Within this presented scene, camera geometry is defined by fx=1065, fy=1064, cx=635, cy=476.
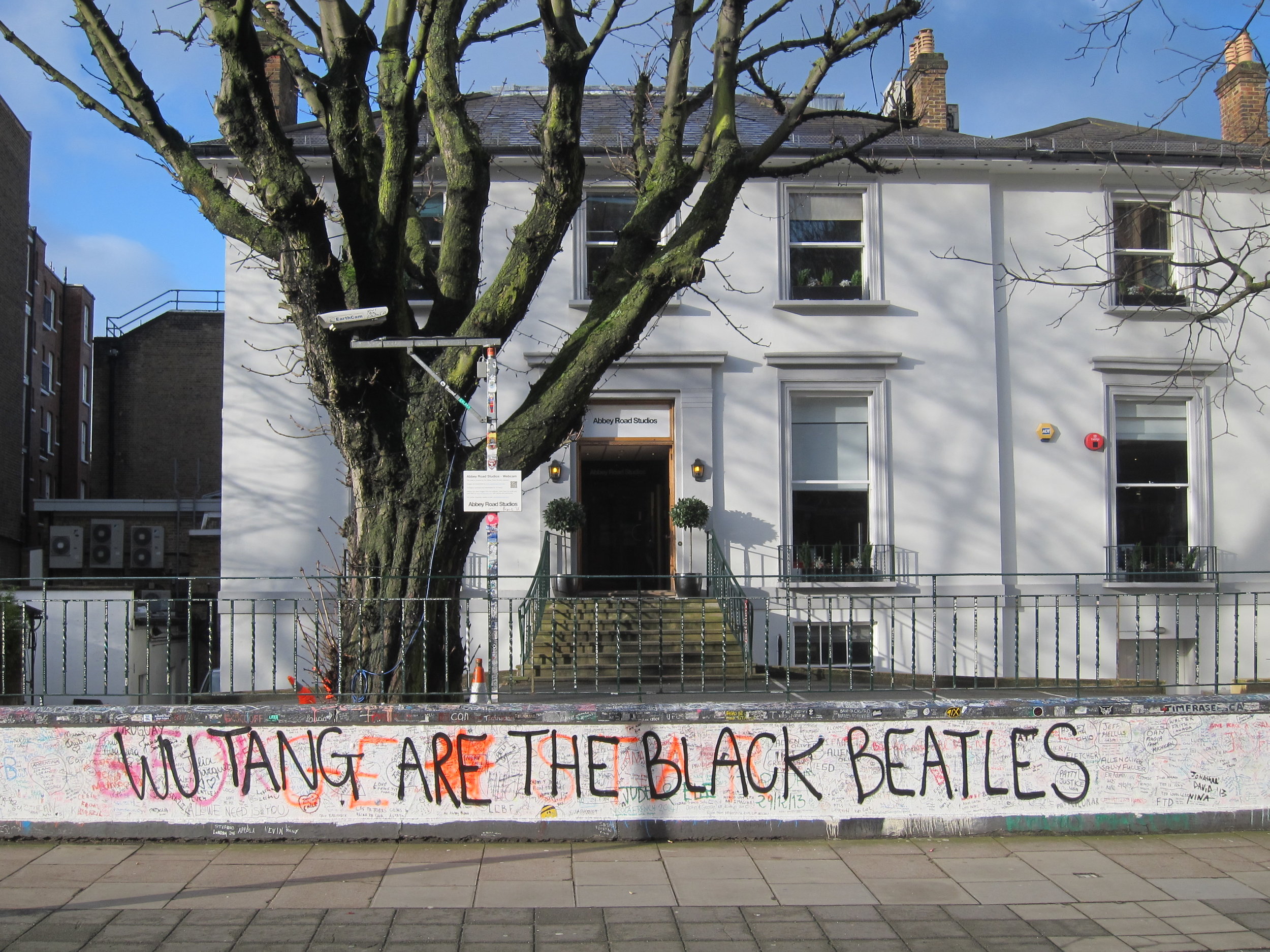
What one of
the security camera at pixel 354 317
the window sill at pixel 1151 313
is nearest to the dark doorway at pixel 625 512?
the window sill at pixel 1151 313

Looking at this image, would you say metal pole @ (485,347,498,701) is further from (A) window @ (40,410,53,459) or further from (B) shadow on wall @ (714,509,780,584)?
(A) window @ (40,410,53,459)

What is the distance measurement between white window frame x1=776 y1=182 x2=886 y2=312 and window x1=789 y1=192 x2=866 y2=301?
43 millimetres

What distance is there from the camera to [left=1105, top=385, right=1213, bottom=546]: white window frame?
15.5 m

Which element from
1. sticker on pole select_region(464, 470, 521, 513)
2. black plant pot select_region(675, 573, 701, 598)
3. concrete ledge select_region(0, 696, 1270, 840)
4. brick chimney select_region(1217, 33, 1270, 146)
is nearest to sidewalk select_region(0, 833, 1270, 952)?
concrete ledge select_region(0, 696, 1270, 840)

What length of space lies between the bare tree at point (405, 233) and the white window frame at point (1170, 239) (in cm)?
813

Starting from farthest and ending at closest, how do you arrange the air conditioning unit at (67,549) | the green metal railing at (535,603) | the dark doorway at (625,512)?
the air conditioning unit at (67,549) → the dark doorway at (625,512) → the green metal railing at (535,603)

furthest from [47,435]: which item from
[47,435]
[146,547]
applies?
[146,547]

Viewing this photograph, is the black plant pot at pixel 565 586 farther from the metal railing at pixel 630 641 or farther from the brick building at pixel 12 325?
the brick building at pixel 12 325

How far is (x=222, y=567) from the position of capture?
14.8 meters

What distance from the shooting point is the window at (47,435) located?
3347cm

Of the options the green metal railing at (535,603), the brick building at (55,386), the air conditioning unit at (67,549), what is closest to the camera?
the green metal railing at (535,603)

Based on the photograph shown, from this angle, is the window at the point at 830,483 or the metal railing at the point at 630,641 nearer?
the metal railing at the point at 630,641

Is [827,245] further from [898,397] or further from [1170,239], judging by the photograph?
[1170,239]

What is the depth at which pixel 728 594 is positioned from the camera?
43.8 ft
